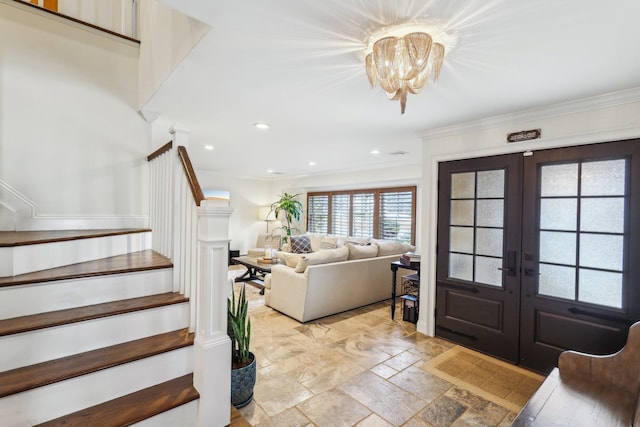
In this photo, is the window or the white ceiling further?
the window

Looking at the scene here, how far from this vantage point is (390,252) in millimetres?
4918

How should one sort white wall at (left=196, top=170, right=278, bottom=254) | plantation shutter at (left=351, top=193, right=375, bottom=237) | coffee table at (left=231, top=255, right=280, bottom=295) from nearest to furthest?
1. coffee table at (left=231, top=255, right=280, bottom=295)
2. plantation shutter at (left=351, top=193, right=375, bottom=237)
3. white wall at (left=196, top=170, right=278, bottom=254)

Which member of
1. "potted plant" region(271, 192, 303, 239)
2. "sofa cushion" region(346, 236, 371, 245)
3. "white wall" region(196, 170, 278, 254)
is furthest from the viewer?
"white wall" region(196, 170, 278, 254)

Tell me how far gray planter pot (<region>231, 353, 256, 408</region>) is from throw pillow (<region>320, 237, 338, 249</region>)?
14.6 feet

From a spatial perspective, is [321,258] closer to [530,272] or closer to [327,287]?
[327,287]

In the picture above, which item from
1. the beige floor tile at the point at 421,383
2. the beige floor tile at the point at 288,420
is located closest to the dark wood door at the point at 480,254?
the beige floor tile at the point at 421,383

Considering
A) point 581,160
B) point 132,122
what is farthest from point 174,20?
point 581,160

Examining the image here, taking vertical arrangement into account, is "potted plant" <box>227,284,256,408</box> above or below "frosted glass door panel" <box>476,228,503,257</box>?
below

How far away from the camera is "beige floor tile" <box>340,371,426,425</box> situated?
82.4 inches

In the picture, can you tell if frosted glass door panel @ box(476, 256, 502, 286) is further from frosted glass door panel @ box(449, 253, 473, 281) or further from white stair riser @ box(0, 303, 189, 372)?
white stair riser @ box(0, 303, 189, 372)

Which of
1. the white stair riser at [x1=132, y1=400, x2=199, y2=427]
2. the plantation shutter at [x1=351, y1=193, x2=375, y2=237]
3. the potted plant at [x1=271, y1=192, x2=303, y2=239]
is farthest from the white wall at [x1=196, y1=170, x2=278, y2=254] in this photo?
the white stair riser at [x1=132, y1=400, x2=199, y2=427]

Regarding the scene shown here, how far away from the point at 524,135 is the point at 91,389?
365 cm

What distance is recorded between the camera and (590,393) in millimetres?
1599

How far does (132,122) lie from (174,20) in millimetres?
1398
